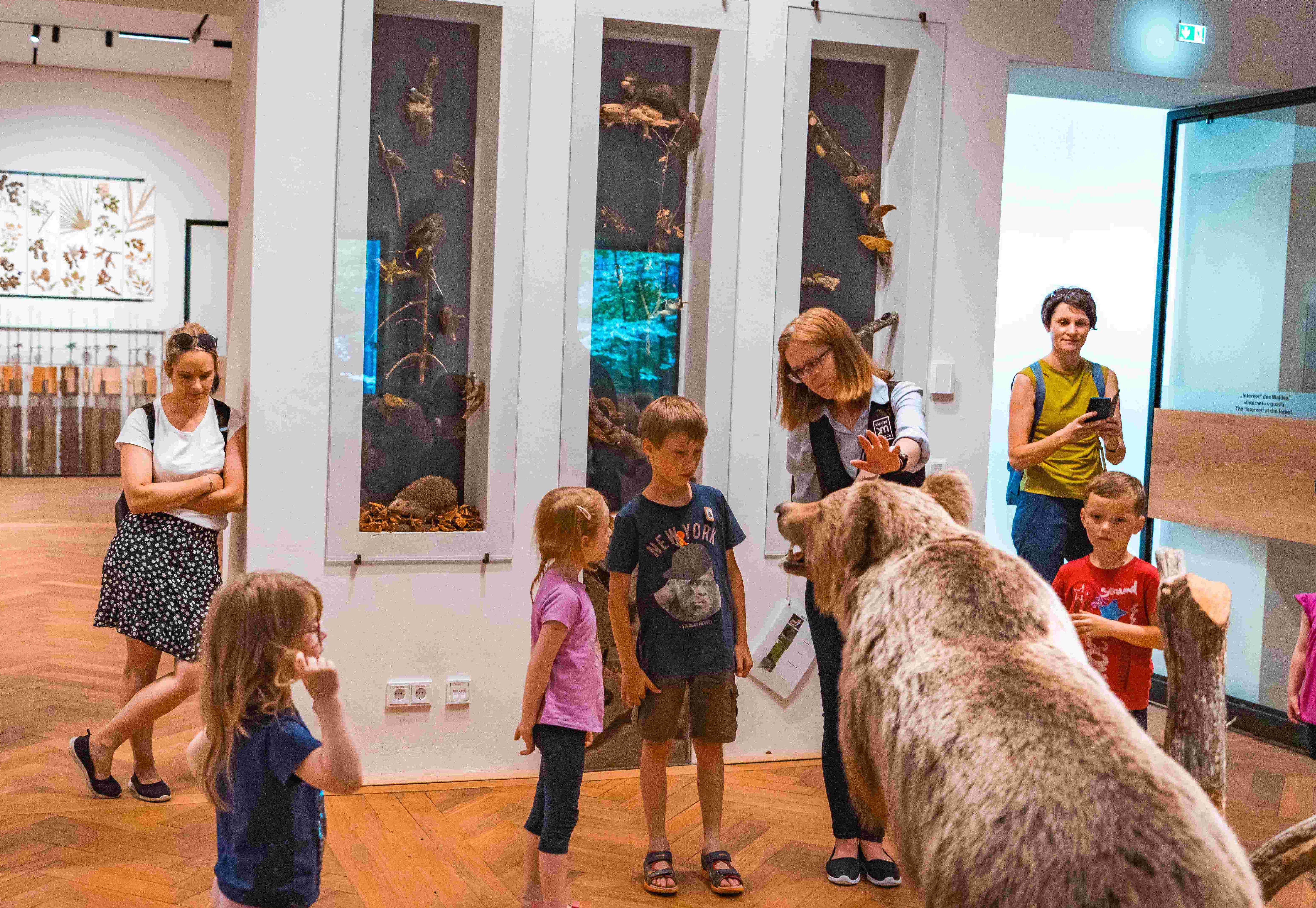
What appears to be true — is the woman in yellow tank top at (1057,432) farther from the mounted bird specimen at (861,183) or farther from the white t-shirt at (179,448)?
the white t-shirt at (179,448)

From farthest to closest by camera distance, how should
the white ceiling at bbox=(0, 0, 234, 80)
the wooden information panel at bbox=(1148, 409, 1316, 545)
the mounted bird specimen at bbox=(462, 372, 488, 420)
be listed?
the white ceiling at bbox=(0, 0, 234, 80) < the wooden information panel at bbox=(1148, 409, 1316, 545) < the mounted bird specimen at bbox=(462, 372, 488, 420)

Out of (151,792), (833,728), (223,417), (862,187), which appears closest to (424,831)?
(151,792)

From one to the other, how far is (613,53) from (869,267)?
127cm

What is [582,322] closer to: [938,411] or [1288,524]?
[938,411]

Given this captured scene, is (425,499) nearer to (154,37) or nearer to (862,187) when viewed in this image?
(862,187)

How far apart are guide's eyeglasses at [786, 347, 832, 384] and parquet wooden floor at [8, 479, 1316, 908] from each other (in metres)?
1.43

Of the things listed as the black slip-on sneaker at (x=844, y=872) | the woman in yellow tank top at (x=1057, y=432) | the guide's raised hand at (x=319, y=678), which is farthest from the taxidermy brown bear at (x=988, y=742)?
the woman in yellow tank top at (x=1057, y=432)

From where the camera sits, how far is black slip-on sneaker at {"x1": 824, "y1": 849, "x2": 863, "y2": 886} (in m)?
3.24

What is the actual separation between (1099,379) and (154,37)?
873cm

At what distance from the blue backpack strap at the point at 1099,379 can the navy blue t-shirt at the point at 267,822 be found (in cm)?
296

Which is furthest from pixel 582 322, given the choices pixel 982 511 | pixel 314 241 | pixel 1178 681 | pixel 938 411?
pixel 1178 681

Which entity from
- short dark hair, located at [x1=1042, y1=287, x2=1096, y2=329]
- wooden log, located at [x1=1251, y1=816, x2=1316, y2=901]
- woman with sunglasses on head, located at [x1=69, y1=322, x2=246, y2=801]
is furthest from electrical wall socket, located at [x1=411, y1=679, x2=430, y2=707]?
wooden log, located at [x1=1251, y1=816, x2=1316, y2=901]

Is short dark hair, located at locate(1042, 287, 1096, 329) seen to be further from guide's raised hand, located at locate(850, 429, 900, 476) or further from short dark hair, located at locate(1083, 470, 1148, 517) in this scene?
guide's raised hand, located at locate(850, 429, 900, 476)

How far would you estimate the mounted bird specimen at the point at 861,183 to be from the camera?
438cm
